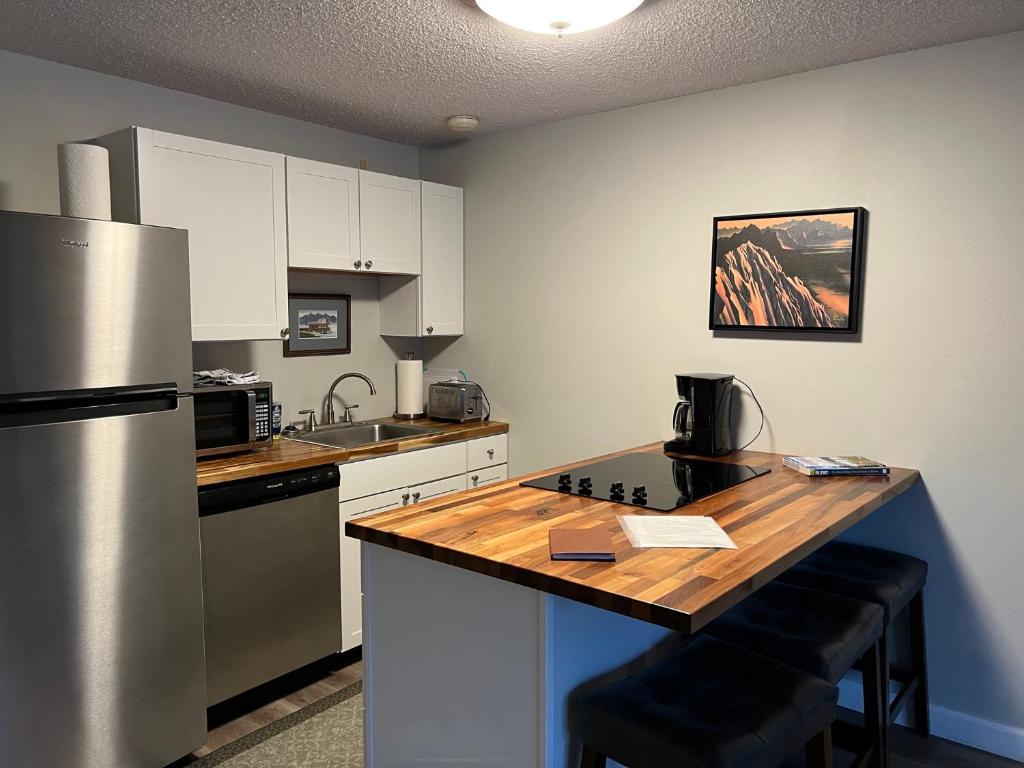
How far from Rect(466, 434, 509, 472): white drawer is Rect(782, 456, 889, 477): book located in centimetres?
159

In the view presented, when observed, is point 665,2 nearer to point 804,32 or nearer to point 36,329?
point 804,32

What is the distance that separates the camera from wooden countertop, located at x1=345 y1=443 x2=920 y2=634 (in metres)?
1.46

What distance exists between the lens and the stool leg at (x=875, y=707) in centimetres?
221

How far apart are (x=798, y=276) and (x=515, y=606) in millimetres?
1871

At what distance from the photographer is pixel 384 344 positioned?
4.03 metres

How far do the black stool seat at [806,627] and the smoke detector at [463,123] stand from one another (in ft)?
7.84

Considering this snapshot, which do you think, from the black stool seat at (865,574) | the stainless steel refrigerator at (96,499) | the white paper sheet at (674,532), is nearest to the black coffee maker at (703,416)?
the black stool seat at (865,574)

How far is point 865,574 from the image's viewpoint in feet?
8.00

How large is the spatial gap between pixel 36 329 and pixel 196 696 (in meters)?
1.30

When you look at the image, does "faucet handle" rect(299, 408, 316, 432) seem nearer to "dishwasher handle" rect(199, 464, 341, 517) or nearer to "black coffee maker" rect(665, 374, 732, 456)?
"dishwasher handle" rect(199, 464, 341, 517)

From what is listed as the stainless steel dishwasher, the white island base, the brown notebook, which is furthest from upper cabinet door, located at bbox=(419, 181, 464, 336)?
the brown notebook

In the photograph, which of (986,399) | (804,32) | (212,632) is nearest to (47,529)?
(212,632)

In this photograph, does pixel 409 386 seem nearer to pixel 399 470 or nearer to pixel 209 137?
pixel 399 470

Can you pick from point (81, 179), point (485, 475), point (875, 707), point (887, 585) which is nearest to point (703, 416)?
point (887, 585)
